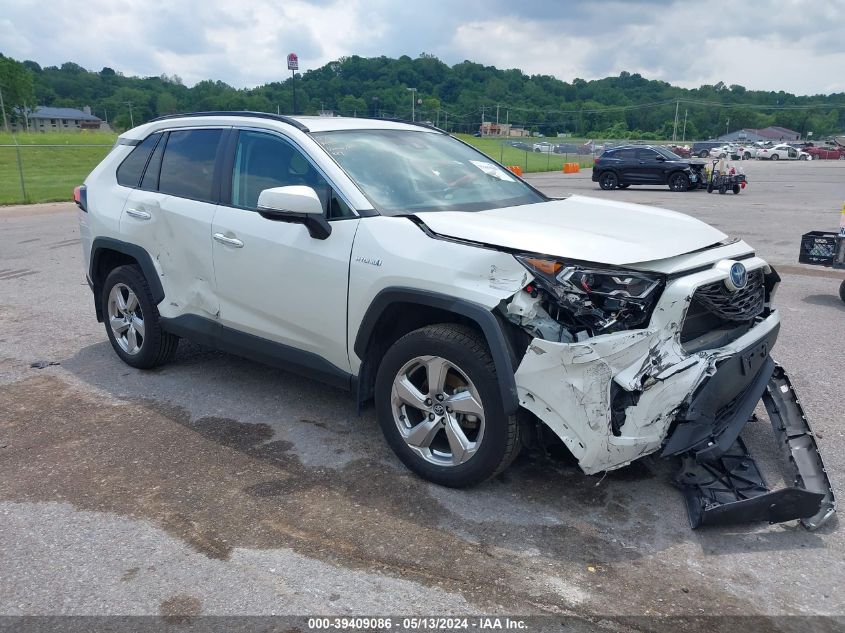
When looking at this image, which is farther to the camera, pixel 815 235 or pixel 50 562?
pixel 815 235

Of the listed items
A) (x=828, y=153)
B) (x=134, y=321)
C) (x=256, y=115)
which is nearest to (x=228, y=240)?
(x=256, y=115)

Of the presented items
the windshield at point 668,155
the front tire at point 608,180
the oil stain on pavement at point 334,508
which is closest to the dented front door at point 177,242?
the oil stain on pavement at point 334,508

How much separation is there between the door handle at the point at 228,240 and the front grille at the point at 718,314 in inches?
102

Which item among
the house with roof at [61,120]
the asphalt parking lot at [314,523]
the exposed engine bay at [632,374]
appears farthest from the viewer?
the house with roof at [61,120]

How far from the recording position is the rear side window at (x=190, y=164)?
15.9 ft

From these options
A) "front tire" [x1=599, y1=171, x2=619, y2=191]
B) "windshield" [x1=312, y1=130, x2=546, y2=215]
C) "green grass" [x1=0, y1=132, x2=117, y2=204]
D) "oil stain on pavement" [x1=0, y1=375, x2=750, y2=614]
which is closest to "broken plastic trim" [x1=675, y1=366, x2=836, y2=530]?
"oil stain on pavement" [x1=0, y1=375, x2=750, y2=614]

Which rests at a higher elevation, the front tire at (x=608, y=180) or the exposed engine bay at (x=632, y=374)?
the exposed engine bay at (x=632, y=374)

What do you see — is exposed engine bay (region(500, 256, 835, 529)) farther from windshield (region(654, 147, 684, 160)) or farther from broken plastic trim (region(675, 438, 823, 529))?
windshield (region(654, 147, 684, 160))

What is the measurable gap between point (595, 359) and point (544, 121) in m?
136

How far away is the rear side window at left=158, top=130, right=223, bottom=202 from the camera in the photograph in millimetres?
4852

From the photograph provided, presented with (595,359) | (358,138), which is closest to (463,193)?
(358,138)

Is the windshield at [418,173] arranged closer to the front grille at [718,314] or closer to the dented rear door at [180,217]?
the dented rear door at [180,217]

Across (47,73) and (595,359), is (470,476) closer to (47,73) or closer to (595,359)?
(595,359)

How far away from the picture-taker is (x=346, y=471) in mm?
3953
